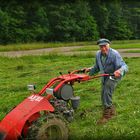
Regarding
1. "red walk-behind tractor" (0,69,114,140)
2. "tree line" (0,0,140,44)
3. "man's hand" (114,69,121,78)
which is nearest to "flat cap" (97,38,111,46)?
"tree line" (0,0,140,44)

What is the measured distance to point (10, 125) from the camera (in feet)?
10.7

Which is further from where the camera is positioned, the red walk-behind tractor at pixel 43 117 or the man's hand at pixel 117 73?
the man's hand at pixel 117 73

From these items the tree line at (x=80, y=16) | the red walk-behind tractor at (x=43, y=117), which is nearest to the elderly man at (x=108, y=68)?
the tree line at (x=80, y=16)

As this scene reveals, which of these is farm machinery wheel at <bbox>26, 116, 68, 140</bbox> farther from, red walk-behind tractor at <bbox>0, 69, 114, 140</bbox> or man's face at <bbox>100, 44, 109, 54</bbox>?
man's face at <bbox>100, 44, 109, 54</bbox>

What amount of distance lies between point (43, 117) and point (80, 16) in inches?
40.6

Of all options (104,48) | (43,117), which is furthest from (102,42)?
(43,117)

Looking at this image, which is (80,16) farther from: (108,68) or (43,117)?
(108,68)

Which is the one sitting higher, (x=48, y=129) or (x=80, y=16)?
(x=80, y=16)

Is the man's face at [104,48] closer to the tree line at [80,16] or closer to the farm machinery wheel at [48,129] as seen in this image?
the tree line at [80,16]

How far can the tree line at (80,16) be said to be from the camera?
4.72 ft

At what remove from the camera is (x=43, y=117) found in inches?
129

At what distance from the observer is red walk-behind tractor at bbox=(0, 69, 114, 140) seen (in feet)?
10.6

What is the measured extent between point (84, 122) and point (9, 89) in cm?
382

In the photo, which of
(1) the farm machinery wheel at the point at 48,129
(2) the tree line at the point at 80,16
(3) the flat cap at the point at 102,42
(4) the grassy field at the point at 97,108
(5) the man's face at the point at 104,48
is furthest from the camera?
(5) the man's face at the point at 104,48
